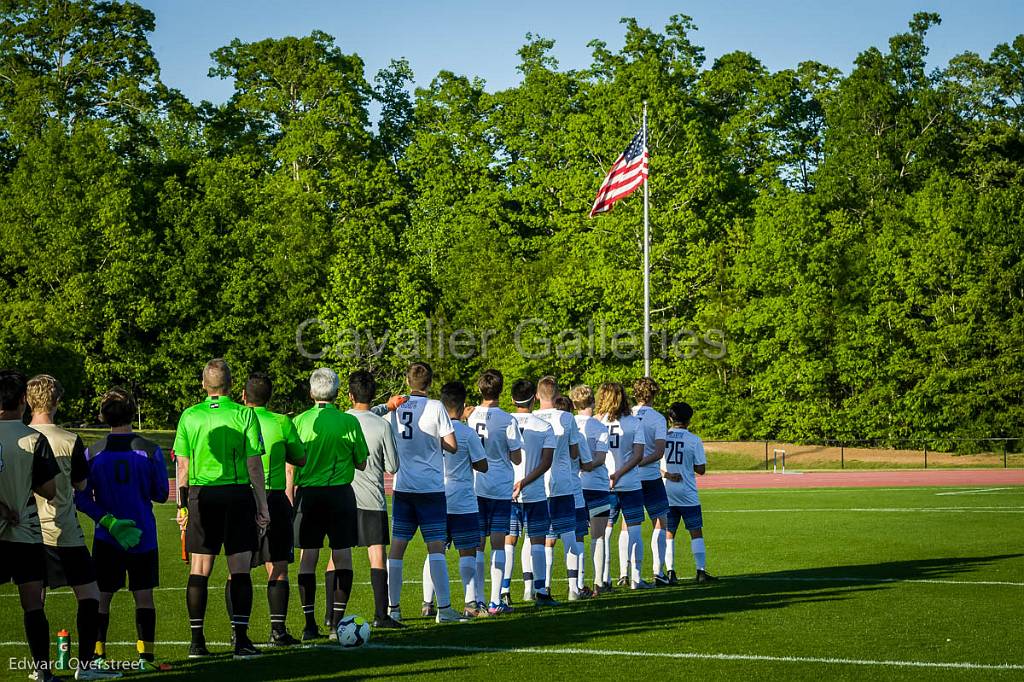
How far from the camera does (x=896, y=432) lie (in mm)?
50094

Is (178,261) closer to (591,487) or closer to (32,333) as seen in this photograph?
(32,333)

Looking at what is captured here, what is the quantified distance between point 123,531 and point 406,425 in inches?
115

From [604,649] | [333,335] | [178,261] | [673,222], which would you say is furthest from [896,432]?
[604,649]

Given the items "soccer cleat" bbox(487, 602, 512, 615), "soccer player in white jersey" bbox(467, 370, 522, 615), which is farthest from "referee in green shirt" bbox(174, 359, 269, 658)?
"soccer cleat" bbox(487, 602, 512, 615)

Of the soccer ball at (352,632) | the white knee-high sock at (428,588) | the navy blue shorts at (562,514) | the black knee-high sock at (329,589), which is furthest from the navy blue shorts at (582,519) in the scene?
the soccer ball at (352,632)

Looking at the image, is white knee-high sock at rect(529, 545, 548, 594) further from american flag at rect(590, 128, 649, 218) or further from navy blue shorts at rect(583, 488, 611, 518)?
american flag at rect(590, 128, 649, 218)

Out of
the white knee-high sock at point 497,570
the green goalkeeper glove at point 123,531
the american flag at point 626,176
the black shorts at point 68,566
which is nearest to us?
the black shorts at point 68,566

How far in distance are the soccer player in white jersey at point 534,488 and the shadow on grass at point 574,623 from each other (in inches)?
16.1

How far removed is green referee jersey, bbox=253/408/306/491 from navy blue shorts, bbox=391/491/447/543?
1152mm

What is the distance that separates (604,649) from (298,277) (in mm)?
46651

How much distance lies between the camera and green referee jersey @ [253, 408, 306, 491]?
10.3 meters

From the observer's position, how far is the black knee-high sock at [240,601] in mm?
9773

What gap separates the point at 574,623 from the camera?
11430 mm

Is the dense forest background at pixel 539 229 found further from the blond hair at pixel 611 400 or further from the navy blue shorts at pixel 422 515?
the navy blue shorts at pixel 422 515
